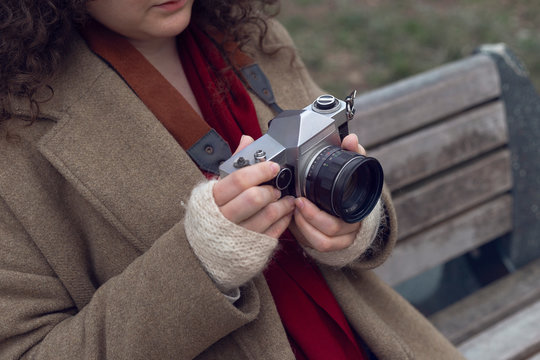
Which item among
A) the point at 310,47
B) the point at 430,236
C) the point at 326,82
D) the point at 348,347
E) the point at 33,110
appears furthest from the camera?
the point at 310,47

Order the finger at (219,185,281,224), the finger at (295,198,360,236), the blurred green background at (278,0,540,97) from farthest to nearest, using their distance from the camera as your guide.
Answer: the blurred green background at (278,0,540,97) < the finger at (295,198,360,236) < the finger at (219,185,281,224)

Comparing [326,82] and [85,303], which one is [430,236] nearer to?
[85,303]

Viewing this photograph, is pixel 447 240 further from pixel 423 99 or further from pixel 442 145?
pixel 423 99

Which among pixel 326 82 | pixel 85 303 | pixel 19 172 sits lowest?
pixel 326 82

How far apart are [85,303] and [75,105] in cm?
36

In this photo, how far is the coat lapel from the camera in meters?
1.09

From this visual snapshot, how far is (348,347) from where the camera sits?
4.10 feet

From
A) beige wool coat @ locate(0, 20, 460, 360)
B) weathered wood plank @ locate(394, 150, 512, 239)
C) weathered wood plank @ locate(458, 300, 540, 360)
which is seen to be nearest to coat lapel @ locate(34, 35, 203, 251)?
beige wool coat @ locate(0, 20, 460, 360)

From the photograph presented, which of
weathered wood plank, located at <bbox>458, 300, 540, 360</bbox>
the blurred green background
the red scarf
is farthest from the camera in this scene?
the blurred green background

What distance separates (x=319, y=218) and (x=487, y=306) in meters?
1.01

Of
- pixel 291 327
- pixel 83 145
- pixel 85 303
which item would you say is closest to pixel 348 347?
pixel 291 327

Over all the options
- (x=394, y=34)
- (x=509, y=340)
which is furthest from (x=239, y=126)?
(x=394, y=34)

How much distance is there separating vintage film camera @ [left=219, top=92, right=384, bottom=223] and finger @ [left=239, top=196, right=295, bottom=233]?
4 cm

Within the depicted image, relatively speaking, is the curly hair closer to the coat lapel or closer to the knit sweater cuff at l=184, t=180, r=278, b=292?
the coat lapel
